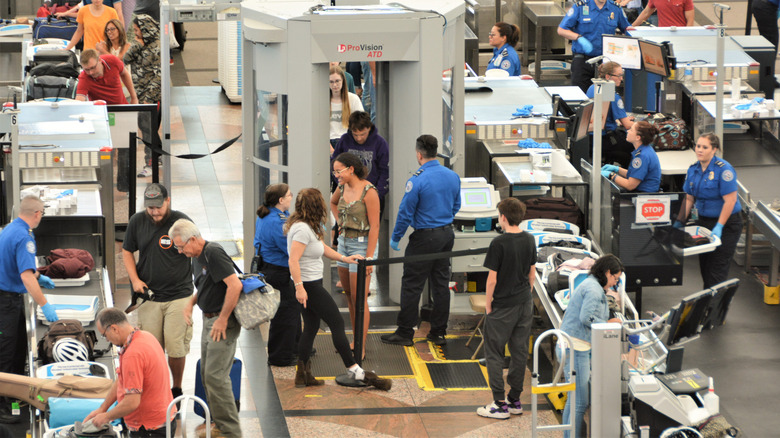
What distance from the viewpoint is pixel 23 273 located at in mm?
9039

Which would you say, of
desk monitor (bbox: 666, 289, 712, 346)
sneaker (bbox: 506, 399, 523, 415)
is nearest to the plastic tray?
sneaker (bbox: 506, 399, 523, 415)

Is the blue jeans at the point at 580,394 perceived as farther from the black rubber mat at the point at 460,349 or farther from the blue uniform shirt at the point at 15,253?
the blue uniform shirt at the point at 15,253

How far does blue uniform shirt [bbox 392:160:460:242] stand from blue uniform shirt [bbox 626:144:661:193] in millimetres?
1990

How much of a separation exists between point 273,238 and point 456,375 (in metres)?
1.90

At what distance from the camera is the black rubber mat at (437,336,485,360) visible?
10602 mm

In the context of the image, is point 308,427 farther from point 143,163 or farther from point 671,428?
point 143,163

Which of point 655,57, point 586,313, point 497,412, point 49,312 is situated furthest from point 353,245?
point 655,57

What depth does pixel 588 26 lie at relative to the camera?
16.7 m

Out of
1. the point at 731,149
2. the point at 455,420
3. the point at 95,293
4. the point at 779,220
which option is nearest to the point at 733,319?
the point at 779,220

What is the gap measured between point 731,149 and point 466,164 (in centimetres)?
303

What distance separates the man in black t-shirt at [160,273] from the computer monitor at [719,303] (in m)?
3.84

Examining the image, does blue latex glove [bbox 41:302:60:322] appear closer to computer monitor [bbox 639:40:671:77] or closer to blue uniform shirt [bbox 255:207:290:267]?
blue uniform shirt [bbox 255:207:290:267]

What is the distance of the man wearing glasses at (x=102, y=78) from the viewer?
44.9ft

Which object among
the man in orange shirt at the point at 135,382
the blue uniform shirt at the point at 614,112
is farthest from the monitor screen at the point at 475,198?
the man in orange shirt at the point at 135,382
